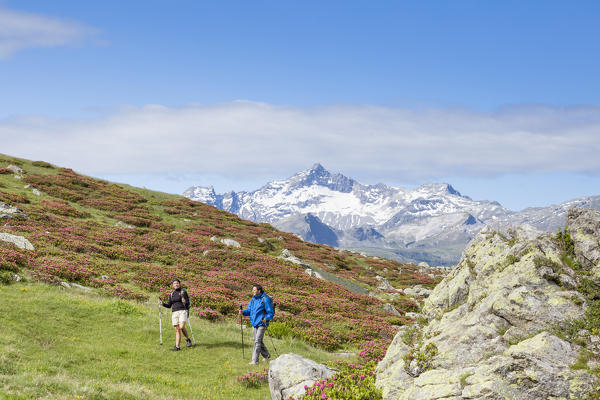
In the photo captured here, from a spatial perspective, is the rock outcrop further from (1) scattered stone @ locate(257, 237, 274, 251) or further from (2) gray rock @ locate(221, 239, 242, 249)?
(1) scattered stone @ locate(257, 237, 274, 251)

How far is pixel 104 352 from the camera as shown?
16547 mm

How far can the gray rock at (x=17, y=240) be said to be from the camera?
26.6 m

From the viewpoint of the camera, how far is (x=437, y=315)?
14984mm

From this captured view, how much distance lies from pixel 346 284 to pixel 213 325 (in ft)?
79.4

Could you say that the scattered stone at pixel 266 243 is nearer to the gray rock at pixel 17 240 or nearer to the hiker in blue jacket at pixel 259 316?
the gray rock at pixel 17 240

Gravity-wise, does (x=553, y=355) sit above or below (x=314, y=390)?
above

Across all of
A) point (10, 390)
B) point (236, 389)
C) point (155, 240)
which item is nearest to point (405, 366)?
point (236, 389)

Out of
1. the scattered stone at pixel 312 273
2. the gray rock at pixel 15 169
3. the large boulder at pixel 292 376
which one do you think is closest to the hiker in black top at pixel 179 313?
the large boulder at pixel 292 376

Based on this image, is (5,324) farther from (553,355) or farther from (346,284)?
(346,284)

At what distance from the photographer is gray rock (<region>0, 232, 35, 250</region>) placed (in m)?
26.6

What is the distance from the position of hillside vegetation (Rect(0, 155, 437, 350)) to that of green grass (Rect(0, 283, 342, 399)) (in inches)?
125

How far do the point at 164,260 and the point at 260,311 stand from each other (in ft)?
63.0

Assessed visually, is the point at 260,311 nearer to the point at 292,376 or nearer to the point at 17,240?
the point at 292,376

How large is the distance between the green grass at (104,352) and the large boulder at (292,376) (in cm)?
141
